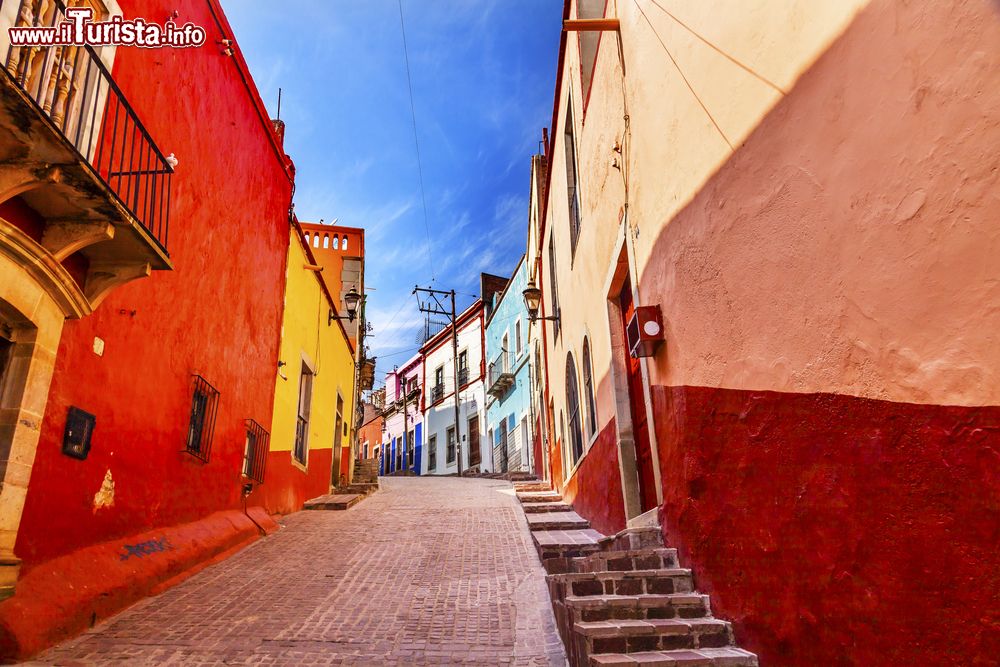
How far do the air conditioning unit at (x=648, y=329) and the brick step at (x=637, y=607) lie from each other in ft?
6.35

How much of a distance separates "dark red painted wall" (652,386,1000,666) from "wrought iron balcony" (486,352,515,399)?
19921 millimetres

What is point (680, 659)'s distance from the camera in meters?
3.20

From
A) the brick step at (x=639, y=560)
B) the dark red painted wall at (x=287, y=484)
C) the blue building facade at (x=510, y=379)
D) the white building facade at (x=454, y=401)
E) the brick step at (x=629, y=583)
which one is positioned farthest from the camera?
the white building facade at (x=454, y=401)

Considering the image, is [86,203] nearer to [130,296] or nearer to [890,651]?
[130,296]

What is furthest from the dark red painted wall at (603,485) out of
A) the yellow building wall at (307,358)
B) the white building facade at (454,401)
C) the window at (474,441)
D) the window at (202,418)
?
the window at (474,441)

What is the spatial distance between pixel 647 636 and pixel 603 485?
3.85 meters

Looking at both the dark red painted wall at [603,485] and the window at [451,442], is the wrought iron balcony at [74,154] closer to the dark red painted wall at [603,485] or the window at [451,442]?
the dark red painted wall at [603,485]

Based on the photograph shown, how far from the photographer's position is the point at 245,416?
27.9ft

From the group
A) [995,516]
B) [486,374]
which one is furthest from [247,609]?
[486,374]

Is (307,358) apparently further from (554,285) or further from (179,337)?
(179,337)

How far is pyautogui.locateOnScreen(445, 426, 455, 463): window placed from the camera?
30.1 metres

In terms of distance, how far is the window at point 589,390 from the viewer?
27.9 feet

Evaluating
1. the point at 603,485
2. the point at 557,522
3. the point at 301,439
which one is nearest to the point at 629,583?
the point at 603,485

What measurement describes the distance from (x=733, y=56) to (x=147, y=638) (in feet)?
16.7
